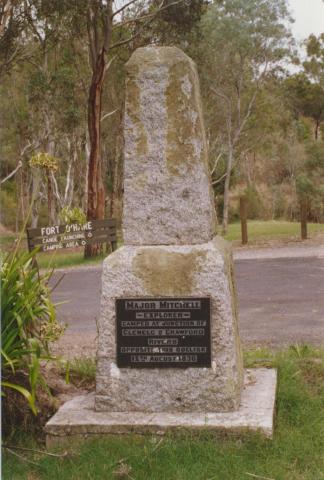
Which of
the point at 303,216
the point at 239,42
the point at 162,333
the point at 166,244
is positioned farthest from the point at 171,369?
the point at 239,42

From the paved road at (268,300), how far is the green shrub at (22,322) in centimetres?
303

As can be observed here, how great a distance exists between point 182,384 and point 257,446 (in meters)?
0.63

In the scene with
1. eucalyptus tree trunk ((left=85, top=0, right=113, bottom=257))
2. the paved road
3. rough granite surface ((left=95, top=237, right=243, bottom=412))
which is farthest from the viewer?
eucalyptus tree trunk ((left=85, top=0, right=113, bottom=257))

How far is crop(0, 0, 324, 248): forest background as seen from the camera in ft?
69.6

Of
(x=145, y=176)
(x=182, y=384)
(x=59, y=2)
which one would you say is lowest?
(x=182, y=384)

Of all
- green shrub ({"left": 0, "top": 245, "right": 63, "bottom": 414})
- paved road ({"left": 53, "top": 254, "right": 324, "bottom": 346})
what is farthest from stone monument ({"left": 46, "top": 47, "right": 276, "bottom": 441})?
paved road ({"left": 53, "top": 254, "right": 324, "bottom": 346})

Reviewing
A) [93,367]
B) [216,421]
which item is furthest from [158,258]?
[93,367]

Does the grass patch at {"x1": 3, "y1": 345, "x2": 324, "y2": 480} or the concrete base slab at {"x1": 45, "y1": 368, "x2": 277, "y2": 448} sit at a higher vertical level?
the concrete base slab at {"x1": 45, "y1": 368, "x2": 277, "y2": 448}

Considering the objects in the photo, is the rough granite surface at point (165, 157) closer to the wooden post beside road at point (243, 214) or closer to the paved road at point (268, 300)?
the paved road at point (268, 300)

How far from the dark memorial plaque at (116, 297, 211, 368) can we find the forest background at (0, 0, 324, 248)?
1573 centimetres

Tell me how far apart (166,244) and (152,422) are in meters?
1.07

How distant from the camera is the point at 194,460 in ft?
13.1

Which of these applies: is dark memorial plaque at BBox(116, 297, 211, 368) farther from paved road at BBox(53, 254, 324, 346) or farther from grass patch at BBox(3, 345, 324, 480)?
paved road at BBox(53, 254, 324, 346)

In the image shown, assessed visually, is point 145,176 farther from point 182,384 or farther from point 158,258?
point 182,384
